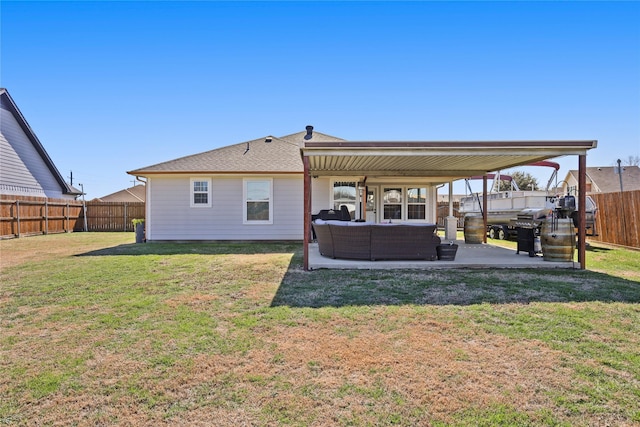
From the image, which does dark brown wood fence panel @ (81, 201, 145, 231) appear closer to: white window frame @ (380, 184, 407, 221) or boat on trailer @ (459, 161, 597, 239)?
white window frame @ (380, 184, 407, 221)

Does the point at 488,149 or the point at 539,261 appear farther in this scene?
the point at 539,261

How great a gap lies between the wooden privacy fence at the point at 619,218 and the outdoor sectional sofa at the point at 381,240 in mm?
7153

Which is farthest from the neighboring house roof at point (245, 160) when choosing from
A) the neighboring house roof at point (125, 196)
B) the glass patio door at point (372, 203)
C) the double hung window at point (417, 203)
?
the neighboring house roof at point (125, 196)

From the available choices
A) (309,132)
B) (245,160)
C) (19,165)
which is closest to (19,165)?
(19,165)

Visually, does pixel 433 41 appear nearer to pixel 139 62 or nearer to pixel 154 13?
pixel 154 13

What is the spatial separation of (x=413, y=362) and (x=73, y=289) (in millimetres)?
5301

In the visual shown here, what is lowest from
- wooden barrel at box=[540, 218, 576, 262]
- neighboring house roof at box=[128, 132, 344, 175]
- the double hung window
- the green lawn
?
the green lawn

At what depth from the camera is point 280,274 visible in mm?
6637

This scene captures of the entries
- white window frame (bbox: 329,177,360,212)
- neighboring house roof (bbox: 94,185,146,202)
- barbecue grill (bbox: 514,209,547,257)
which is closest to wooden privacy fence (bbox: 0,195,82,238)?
white window frame (bbox: 329,177,360,212)

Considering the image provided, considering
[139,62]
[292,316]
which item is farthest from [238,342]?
[139,62]

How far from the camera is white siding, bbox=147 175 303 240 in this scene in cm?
1230

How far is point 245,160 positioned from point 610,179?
30.3 meters

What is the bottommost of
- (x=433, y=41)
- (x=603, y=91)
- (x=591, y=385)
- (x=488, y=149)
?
(x=591, y=385)

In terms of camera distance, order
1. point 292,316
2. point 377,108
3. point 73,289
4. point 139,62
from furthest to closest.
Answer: point 377,108 < point 139,62 < point 73,289 < point 292,316
